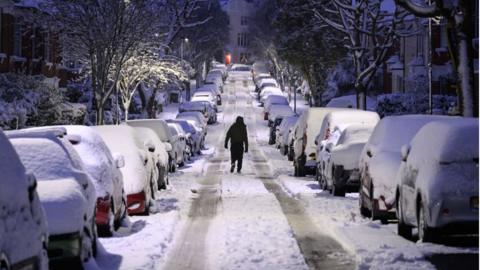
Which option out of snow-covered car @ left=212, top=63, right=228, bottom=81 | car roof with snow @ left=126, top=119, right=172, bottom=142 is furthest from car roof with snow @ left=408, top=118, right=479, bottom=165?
snow-covered car @ left=212, top=63, right=228, bottom=81

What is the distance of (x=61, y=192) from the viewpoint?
33.0ft

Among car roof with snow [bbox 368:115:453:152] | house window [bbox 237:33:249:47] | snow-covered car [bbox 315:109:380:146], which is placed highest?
house window [bbox 237:33:249:47]

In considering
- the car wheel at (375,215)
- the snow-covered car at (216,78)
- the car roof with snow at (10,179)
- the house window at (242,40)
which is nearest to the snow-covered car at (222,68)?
the snow-covered car at (216,78)

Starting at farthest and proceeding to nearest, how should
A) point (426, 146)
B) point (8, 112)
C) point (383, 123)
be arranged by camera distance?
point (8, 112) < point (383, 123) < point (426, 146)

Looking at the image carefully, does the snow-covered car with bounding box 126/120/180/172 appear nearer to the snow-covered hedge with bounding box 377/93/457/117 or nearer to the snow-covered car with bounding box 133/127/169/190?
the snow-covered car with bounding box 133/127/169/190

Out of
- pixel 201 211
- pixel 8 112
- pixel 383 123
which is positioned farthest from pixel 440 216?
pixel 8 112

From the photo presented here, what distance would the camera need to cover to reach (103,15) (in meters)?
32.2

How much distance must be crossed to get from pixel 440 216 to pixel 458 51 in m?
6.89

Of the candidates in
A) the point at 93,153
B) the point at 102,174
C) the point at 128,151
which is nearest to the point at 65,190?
the point at 102,174

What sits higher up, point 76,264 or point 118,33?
point 118,33

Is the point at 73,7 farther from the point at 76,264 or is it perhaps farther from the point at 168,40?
the point at 76,264

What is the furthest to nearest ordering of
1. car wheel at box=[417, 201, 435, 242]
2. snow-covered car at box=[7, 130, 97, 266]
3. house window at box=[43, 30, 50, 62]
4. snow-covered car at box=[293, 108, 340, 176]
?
house window at box=[43, 30, 50, 62], snow-covered car at box=[293, 108, 340, 176], car wheel at box=[417, 201, 435, 242], snow-covered car at box=[7, 130, 97, 266]

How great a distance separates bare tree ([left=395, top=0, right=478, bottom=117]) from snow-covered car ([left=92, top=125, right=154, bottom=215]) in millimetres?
5202

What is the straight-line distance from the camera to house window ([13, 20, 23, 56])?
38.5 meters
